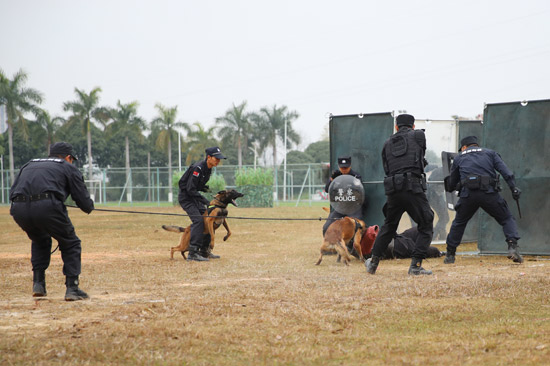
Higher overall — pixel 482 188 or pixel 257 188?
pixel 482 188

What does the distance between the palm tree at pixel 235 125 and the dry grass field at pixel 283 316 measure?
53.7 m

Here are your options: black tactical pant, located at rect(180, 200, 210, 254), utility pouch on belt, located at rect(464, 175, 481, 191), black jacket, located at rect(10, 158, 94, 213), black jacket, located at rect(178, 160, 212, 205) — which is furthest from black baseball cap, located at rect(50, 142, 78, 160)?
utility pouch on belt, located at rect(464, 175, 481, 191)

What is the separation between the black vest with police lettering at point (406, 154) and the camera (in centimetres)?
835

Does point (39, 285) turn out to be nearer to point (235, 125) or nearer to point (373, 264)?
point (373, 264)

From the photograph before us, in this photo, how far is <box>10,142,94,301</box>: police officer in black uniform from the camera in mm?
6684

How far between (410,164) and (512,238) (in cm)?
238

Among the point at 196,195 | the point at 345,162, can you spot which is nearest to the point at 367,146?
the point at 345,162

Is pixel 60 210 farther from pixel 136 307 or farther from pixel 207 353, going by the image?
pixel 207 353

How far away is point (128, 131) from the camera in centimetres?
6222

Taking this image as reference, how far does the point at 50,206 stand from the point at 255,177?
96.8 ft

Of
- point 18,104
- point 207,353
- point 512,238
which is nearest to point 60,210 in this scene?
point 207,353

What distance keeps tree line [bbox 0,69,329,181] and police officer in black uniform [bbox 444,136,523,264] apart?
133ft

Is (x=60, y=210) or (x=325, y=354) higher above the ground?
(x=60, y=210)

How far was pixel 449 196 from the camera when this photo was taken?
12.3 m
